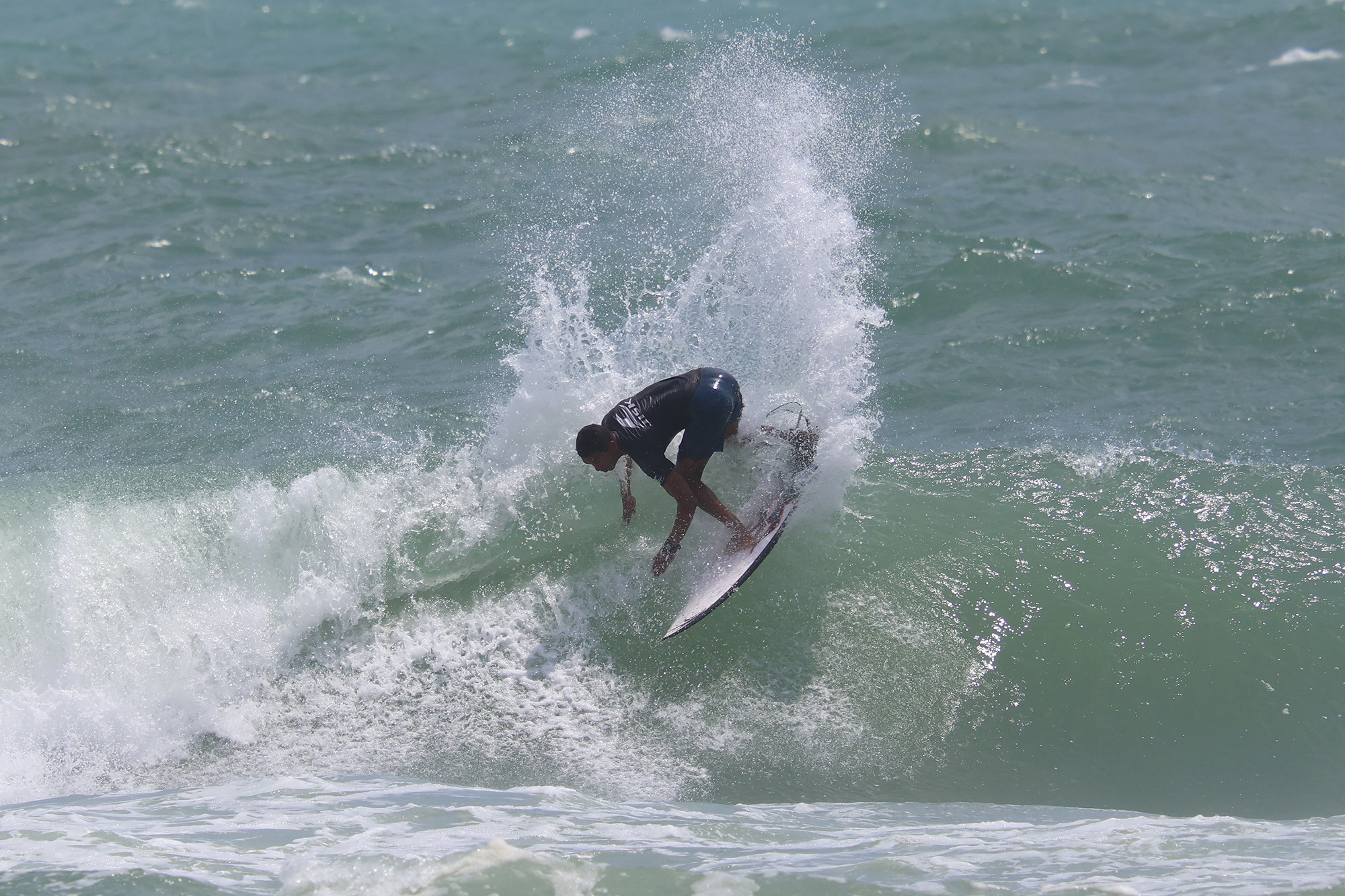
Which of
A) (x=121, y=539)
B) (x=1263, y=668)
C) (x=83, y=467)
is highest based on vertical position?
(x=83, y=467)

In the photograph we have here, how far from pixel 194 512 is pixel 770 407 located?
4.33m

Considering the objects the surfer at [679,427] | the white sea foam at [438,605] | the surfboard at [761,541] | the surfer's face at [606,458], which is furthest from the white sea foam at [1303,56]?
the surfer's face at [606,458]

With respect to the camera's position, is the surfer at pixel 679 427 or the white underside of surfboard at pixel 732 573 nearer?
the surfer at pixel 679 427

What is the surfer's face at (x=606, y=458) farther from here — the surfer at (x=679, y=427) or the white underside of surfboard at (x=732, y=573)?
the white underside of surfboard at (x=732, y=573)

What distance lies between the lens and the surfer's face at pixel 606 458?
21.4 feet

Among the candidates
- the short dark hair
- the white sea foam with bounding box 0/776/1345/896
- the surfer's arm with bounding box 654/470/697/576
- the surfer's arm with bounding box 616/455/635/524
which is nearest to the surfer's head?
the short dark hair

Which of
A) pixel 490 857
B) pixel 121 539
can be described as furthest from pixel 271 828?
pixel 121 539

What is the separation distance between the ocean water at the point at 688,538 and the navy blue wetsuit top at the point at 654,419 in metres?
0.93

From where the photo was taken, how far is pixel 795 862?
5094mm

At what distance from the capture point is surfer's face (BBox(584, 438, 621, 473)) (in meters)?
6.52

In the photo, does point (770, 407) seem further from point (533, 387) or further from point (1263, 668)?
point (1263, 668)

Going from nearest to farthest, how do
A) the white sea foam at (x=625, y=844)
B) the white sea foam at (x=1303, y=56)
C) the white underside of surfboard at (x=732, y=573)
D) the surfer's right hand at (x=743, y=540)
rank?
the white sea foam at (x=625, y=844)
the white underside of surfboard at (x=732, y=573)
the surfer's right hand at (x=743, y=540)
the white sea foam at (x=1303, y=56)

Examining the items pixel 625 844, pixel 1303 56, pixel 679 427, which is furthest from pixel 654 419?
pixel 1303 56

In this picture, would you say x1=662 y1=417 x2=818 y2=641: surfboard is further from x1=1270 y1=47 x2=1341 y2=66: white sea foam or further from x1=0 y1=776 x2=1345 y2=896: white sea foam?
x1=1270 y1=47 x2=1341 y2=66: white sea foam
